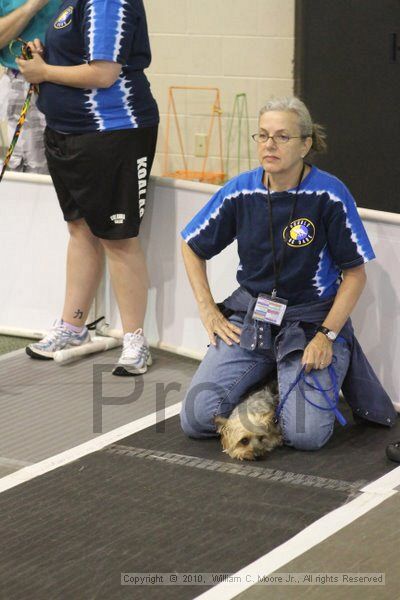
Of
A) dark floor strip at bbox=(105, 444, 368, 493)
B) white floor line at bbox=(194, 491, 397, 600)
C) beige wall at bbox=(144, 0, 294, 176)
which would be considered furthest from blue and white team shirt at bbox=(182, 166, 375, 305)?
beige wall at bbox=(144, 0, 294, 176)

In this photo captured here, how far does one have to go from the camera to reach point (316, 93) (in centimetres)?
604

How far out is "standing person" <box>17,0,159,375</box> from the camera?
3787 mm

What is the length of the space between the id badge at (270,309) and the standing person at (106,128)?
0.72 m

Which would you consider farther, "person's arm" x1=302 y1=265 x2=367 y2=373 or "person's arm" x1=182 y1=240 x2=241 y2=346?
"person's arm" x1=182 y1=240 x2=241 y2=346

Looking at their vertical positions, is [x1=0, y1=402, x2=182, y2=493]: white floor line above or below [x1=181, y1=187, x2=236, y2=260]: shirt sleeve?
below

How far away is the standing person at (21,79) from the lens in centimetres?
434

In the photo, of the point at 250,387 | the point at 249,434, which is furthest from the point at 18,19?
the point at 249,434

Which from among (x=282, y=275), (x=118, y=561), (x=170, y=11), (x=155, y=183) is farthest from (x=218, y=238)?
(x=170, y=11)

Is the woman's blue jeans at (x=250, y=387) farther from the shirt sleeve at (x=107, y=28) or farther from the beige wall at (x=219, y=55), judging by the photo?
the beige wall at (x=219, y=55)

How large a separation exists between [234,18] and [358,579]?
416cm

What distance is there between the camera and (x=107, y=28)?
12.2ft

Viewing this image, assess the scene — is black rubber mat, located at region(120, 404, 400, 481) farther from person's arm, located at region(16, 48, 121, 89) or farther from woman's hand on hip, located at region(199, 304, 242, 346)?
person's arm, located at region(16, 48, 121, 89)

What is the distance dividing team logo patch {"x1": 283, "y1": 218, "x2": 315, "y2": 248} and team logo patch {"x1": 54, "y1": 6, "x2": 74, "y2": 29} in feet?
3.51

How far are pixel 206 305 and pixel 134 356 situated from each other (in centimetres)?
53
